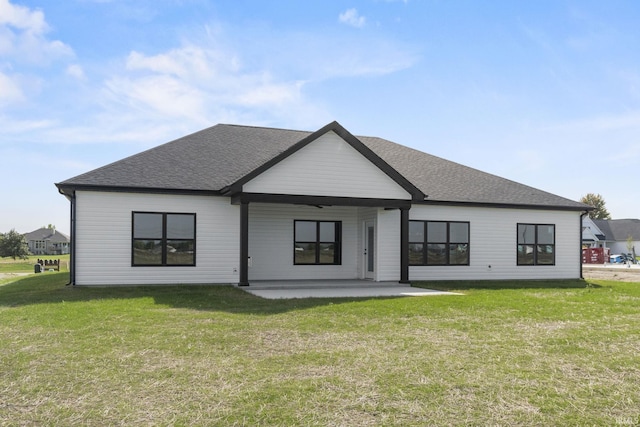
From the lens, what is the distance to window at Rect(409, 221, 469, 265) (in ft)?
63.9

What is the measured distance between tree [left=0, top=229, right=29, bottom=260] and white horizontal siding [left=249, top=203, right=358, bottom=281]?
5124 cm

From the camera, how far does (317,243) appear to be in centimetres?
1944

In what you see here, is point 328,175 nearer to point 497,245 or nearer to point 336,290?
point 336,290

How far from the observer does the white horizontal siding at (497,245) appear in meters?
19.7

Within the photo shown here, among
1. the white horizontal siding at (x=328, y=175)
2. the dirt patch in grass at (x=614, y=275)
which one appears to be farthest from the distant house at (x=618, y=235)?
the white horizontal siding at (x=328, y=175)

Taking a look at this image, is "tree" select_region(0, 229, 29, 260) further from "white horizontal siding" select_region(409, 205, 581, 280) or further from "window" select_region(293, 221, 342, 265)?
"white horizontal siding" select_region(409, 205, 581, 280)

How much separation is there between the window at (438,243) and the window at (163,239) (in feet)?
26.1

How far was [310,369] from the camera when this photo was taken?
6.60m

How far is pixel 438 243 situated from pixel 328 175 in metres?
5.55

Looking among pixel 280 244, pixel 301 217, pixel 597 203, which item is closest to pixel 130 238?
pixel 280 244

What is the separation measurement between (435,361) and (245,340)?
2980 millimetres

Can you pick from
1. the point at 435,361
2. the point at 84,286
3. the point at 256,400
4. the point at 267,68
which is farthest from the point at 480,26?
the point at 84,286

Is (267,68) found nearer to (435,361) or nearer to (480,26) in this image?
(480,26)

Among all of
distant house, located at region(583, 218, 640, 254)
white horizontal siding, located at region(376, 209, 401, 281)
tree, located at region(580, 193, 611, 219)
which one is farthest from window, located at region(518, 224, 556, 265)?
tree, located at region(580, 193, 611, 219)
